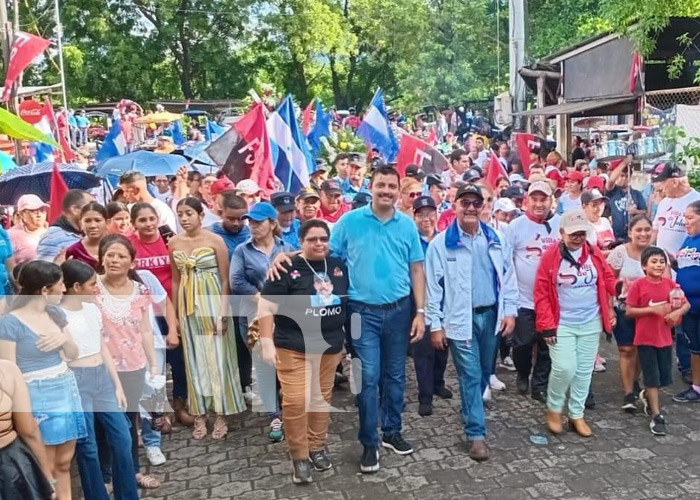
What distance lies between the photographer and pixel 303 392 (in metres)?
4.18

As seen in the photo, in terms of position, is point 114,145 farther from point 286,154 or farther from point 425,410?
point 425,410

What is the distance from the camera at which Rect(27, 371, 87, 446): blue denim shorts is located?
335cm

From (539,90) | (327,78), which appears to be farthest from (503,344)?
(327,78)

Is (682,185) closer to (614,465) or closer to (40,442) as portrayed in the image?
(614,465)

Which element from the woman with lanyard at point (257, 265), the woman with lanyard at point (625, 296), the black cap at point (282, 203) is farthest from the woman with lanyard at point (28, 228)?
the woman with lanyard at point (625, 296)

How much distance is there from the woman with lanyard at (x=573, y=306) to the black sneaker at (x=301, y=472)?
1781 mm

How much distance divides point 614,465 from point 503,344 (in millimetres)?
1961

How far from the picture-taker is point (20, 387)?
297 centimetres

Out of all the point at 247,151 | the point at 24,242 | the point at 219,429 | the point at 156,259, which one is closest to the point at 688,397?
the point at 219,429

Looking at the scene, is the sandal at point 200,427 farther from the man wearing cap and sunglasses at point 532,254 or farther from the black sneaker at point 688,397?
the black sneaker at point 688,397

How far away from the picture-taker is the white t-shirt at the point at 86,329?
3590 millimetres

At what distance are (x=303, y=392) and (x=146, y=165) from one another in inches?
181

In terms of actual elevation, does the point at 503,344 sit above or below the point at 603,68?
below

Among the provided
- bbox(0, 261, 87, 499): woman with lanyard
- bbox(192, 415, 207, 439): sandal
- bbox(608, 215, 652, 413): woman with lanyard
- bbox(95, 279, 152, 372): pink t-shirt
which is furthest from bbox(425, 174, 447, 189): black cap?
bbox(0, 261, 87, 499): woman with lanyard
